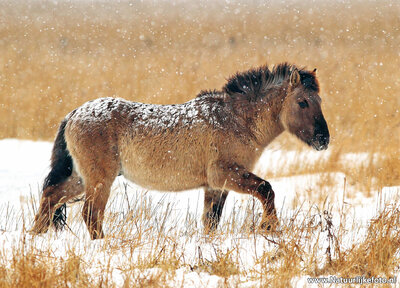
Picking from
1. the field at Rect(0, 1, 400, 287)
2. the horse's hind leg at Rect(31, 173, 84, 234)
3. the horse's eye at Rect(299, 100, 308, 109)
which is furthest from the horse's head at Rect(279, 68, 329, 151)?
the horse's hind leg at Rect(31, 173, 84, 234)

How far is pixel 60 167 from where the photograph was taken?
5488mm

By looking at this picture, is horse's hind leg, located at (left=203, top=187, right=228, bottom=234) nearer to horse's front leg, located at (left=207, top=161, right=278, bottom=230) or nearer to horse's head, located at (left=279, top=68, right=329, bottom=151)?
horse's front leg, located at (left=207, top=161, right=278, bottom=230)

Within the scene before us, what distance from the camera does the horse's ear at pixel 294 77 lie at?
555 cm

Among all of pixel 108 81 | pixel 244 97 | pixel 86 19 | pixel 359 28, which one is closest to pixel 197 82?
pixel 108 81

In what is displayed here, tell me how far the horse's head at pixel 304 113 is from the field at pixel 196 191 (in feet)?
1.57

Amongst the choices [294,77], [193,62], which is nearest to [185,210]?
[294,77]

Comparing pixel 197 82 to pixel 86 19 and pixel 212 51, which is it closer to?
pixel 212 51

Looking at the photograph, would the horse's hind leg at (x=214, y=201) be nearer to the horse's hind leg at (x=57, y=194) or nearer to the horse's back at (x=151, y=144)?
the horse's back at (x=151, y=144)

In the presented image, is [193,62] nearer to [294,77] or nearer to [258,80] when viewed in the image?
[258,80]

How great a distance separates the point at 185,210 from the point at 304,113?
2730 millimetres

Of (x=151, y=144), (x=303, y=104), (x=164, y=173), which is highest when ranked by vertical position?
(x=303, y=104)

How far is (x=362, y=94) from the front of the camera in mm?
13727

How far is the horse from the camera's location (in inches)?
208

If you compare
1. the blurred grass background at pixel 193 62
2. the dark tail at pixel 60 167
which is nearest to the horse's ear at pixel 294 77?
the dark tail at pixel 60 167
